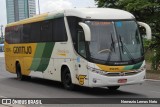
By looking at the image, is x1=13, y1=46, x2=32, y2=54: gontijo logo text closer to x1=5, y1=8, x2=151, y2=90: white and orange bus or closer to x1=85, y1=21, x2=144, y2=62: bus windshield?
x1=5, y1=8, x2=151, y2=90: white and orange bus

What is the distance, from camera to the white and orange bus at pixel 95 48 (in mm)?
14828

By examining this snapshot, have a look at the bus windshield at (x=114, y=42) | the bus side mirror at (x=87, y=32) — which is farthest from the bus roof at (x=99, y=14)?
the bus side mirror at (x=87, y=32)

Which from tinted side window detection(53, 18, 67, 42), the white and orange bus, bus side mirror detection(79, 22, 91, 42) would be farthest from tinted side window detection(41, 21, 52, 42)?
bus side mirror detection(79, 22, 91, 42)

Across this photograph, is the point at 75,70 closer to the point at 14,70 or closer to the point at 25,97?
the point at 25,97

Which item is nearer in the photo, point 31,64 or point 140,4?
point 31,64

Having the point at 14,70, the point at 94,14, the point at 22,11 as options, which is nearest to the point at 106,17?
the point at 94,14

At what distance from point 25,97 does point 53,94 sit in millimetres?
1233

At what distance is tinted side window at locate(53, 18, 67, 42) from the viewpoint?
17.0m

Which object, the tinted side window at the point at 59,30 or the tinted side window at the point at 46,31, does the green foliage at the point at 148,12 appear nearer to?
the tinted side window at the point at 46,31

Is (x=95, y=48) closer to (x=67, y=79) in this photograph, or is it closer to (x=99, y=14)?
(x=99, y=14)

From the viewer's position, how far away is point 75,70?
16000 mm

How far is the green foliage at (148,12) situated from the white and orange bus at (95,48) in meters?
11.4

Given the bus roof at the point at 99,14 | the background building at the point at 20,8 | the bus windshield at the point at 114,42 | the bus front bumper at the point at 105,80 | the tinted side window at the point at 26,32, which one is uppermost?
the bus roof at the point at 99,14

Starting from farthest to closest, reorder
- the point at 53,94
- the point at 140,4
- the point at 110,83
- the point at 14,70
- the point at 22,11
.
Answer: the point at 22,11, the point at 140,4, the point at 14,70, the point at 53,94, the point at 110,83
